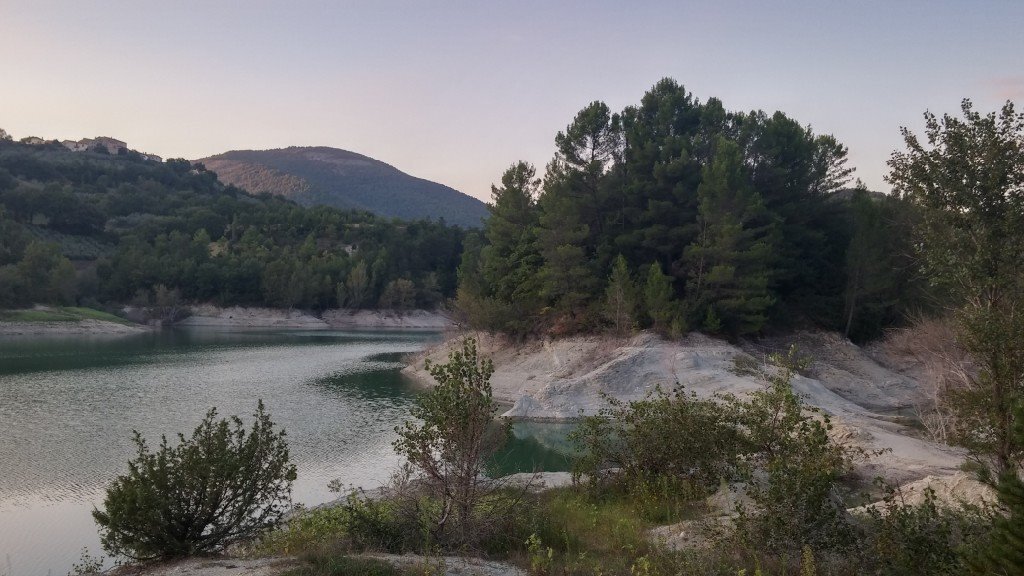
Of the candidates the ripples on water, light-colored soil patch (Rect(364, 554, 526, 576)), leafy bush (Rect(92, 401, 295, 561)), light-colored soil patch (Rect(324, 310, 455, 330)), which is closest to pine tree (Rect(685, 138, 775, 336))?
the ripples on water

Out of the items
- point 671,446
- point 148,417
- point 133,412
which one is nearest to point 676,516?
point 671,446

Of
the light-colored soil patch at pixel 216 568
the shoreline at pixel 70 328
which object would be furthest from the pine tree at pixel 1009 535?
Result: the shoreline at pixel 70 328

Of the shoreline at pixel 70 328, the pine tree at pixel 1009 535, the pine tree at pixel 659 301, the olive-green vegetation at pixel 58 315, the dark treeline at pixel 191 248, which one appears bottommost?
the shoreline at pixel 70 328

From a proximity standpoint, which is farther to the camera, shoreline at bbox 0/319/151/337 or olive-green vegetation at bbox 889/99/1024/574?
shoreline at bbox 0/319/151/337

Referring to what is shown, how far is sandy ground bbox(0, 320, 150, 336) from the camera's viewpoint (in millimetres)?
64688

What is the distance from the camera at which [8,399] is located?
1242 inches

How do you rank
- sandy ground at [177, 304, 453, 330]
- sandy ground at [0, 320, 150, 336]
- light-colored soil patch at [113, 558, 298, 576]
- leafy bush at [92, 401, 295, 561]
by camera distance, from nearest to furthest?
light-colored soil patch at [113, 558, 298, 576] < leafy bush at [92, 401, 295, 561] < sandy ground at [0, 320, 150, 336] < sandy ground at [177, 304, 453, 330]

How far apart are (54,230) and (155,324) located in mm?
28248

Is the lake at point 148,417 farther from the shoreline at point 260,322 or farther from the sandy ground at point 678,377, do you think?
the shoreline at point 260,322

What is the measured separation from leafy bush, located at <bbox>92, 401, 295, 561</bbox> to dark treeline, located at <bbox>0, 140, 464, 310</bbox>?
7249 cm

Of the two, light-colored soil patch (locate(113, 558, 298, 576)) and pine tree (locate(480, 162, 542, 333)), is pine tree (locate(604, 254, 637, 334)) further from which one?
light-colored soil patch (locate(113, 558, 298, 576))

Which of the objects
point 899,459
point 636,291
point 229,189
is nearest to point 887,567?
point 899,459

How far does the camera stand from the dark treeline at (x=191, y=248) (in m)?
84.3

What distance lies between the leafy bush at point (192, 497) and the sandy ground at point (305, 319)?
7854cm
